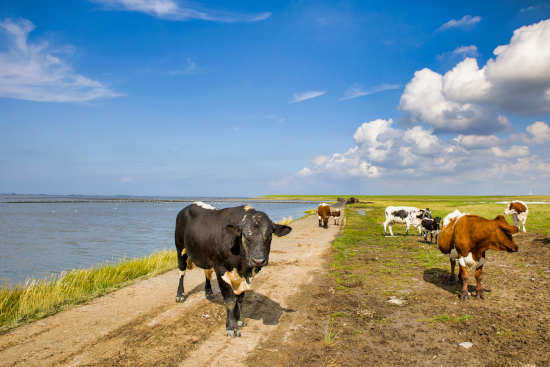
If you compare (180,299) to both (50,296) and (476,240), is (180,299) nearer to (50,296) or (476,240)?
(50,296)

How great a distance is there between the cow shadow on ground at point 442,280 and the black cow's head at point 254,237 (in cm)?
656

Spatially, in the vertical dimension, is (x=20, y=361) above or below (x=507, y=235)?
below

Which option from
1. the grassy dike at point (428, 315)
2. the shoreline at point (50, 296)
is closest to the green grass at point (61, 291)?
the shoreline at point (50, 296)

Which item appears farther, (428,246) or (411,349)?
(428,246)

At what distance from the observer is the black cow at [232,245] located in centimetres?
532

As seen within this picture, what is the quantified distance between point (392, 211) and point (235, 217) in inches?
734

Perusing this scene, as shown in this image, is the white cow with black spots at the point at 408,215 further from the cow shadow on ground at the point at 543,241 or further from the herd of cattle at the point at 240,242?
the herd of cattle at the point at 240,242

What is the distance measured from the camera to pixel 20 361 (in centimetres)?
502

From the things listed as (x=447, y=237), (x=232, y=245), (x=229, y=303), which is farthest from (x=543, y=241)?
(x=232, y=245)

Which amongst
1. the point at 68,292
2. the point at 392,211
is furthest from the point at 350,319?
the point at 392,211

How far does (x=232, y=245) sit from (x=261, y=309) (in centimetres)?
288

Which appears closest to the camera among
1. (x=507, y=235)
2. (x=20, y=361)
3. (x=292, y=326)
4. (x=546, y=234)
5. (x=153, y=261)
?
(x=20, y=361)

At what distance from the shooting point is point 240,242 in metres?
5.68

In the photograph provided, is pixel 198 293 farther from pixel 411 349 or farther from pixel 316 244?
pixel 316 244
